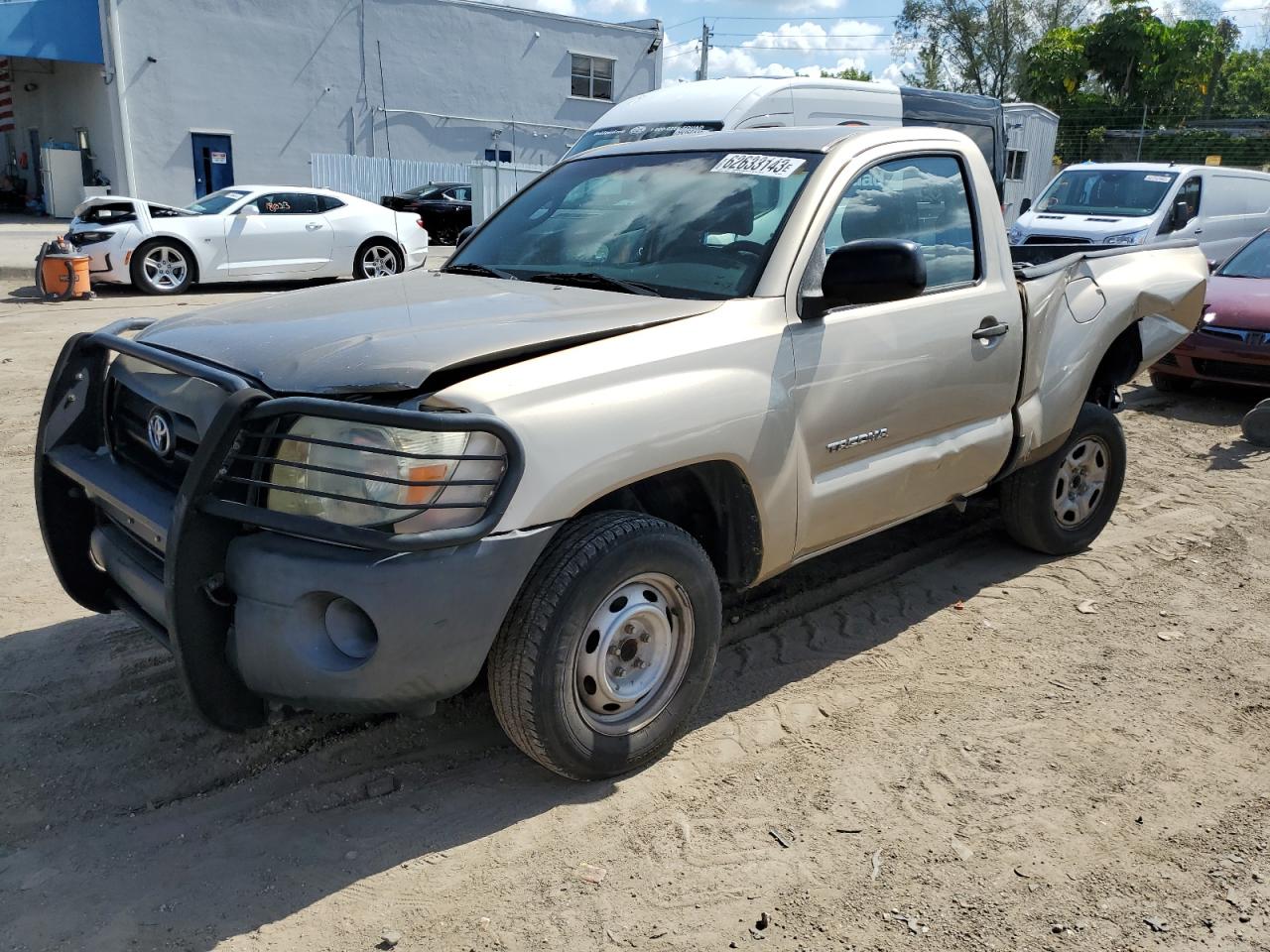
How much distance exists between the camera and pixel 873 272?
3.44 m

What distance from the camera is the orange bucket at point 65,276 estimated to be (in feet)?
44.3

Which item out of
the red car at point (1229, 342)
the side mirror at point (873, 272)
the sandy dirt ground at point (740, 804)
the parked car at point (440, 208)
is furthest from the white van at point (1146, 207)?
the parked car at point (440, 208)

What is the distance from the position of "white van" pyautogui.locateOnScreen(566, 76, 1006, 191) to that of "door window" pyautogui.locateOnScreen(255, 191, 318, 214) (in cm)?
562

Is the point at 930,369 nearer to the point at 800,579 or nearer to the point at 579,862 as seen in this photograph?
the point at 800,579

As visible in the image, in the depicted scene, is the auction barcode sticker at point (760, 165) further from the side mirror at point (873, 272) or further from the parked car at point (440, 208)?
the parked car at point (440, 208)

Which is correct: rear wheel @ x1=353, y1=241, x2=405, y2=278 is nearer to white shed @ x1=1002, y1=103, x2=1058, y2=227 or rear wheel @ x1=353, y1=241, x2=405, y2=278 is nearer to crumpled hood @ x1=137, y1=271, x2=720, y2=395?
white shed @ x1=1002, y1=103, x2=1058, y2=227

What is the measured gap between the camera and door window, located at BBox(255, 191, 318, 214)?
603 inches

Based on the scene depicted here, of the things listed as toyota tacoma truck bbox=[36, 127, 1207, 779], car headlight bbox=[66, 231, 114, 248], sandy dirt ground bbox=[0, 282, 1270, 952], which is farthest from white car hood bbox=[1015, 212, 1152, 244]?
car headlight bbox=[66, 231, 114, 248]

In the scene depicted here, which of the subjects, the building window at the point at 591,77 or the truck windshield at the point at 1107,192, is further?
the building window at the point at 591,77

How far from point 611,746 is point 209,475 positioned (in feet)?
4.66

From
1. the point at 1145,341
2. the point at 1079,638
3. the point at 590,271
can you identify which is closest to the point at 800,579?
the point at 1079,638

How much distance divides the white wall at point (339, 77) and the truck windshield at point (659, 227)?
25152 mm

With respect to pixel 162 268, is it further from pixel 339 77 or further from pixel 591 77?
pixel 591 77

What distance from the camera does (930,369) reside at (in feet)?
13.3
